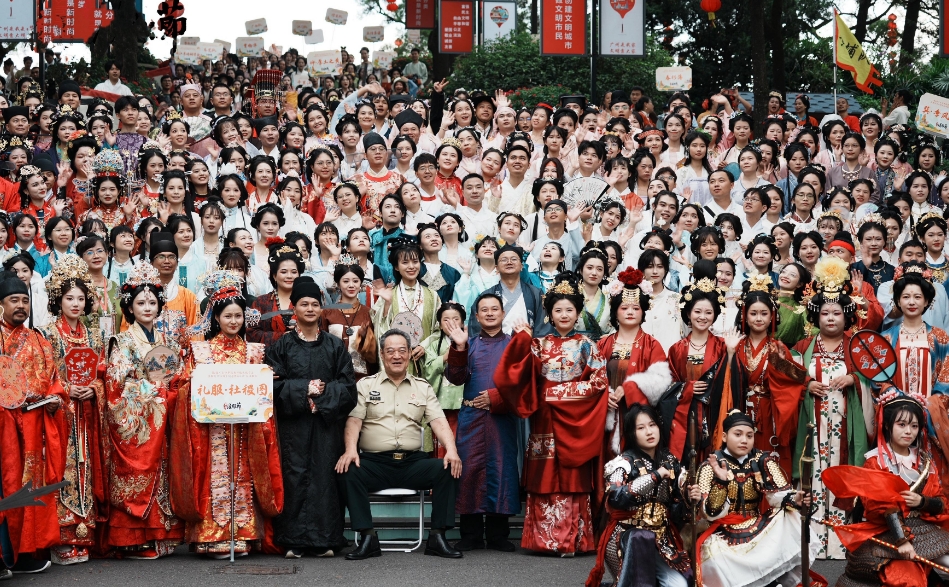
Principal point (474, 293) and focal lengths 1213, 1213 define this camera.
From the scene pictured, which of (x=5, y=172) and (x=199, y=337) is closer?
(x=199, y=337)

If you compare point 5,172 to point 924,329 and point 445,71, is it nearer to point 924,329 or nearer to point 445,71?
point 924,329

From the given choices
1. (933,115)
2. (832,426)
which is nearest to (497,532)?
(832,426)

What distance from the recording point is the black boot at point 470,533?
7824 mm

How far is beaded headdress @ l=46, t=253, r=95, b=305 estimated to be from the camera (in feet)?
25.0

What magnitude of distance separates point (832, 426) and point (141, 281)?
4517 mm

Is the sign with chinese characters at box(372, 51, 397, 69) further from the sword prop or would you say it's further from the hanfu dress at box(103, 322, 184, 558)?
the sword prop

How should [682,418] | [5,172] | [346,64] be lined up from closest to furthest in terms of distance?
[682,418], [5,172], [346,64]

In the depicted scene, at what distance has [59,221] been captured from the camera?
9.57 metres

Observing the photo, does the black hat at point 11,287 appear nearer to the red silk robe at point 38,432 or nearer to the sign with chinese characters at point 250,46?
the red silk robe at point 38,432

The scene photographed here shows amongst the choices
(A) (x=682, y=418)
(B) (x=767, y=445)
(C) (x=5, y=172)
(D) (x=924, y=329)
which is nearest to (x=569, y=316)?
(A) (x=682, y=418)

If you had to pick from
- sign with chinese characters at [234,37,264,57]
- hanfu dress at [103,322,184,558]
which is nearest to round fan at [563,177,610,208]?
hanfu dress at [103,322,184,558]

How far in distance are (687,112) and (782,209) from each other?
9.97 feet

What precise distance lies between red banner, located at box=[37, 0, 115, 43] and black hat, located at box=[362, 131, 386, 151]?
36.3ft

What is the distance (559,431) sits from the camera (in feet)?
25.2
